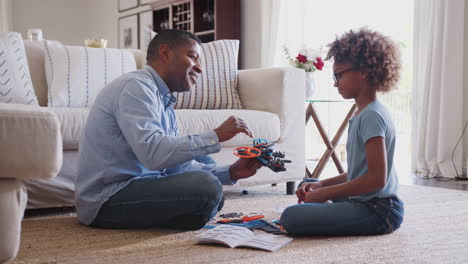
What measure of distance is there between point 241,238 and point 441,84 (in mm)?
2624


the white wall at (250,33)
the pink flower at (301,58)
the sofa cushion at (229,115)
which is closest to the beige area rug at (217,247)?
the sofa cushion at (229,115)

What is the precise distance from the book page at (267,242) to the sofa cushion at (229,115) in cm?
96

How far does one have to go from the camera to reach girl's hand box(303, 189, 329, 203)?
1838 mm

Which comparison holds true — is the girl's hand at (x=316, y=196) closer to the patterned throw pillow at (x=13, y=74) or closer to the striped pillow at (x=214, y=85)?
the striped pillow at (x=214, y=85)

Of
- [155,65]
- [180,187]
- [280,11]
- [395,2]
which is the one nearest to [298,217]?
[180,187]

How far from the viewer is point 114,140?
1.87 m

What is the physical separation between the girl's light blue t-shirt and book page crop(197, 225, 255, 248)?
1.36 ft

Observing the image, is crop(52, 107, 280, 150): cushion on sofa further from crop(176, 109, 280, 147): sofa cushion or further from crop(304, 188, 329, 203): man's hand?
crop(304, 188, 329, 203): man's hand

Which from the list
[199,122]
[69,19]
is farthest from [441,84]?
[69,19]

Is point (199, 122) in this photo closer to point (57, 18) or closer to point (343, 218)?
point (343, 218)

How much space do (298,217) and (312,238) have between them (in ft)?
0.28

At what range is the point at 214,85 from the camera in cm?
320

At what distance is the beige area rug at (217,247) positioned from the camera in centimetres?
155

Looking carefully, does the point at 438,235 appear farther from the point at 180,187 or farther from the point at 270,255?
the point at 180,187
